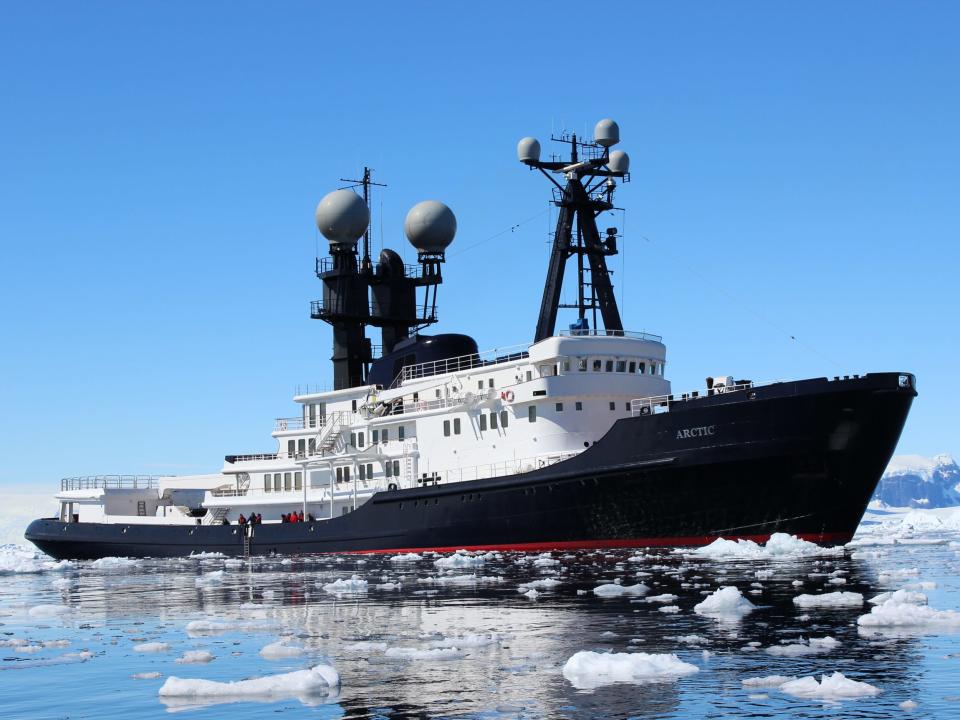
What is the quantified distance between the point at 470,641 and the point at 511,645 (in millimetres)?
622

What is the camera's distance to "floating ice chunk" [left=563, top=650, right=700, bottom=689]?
12930mm

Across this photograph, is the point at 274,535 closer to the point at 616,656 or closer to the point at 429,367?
the point at 429,367

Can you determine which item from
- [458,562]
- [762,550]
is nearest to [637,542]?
[762,550]

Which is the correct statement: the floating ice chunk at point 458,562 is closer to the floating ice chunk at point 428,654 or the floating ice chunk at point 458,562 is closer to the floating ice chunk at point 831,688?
the floating ice chunk at point 428,654

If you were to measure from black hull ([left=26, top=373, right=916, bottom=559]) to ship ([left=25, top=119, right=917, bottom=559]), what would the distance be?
4cm

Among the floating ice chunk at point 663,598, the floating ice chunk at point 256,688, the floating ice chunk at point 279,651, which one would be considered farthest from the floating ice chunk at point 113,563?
the floating ice chunk at point 256,688

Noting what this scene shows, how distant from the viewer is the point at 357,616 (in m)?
20.4

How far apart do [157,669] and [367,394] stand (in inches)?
1113

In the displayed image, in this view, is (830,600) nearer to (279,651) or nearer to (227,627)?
(279,651)

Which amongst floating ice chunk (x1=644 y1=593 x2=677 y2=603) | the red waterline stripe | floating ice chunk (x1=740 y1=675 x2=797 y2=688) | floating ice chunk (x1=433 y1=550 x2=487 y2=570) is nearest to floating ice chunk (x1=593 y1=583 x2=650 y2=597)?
floating ice chunk (x1=644 y1=593 x2=677 y2=603)

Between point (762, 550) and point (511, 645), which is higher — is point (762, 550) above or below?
above

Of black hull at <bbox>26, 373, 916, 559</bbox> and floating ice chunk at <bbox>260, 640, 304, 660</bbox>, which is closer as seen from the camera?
floating ice chunk at <bbox>260, 640, 304, 660</bbox>

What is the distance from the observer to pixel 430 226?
4984 centimetres

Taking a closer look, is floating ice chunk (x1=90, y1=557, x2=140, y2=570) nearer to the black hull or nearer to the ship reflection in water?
the ship reflection in water
